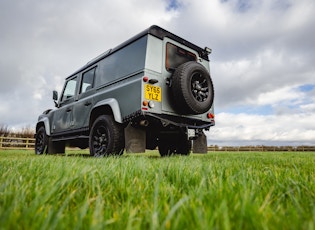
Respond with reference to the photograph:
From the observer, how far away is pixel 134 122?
4.02 m

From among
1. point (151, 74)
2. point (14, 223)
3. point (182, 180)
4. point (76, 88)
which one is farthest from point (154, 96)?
point (14, 223)

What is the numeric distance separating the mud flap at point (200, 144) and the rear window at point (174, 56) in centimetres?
156

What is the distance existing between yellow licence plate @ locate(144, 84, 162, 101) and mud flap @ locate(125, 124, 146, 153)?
61 centimetres

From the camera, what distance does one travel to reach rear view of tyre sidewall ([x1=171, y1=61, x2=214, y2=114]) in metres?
3.88

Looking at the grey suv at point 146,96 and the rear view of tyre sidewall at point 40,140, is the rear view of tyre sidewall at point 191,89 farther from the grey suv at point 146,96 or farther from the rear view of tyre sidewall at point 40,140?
the rear view of tyre sidewall at point 40,140

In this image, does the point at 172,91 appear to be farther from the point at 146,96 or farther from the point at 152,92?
the point at 146,96

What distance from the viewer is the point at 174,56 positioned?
4.57m

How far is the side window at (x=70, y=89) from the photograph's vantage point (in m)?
6.20

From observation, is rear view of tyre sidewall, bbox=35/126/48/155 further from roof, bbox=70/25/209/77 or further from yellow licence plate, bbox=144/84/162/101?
yellow licence plate, bbox=144/84/162/101

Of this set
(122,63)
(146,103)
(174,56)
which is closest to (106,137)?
(146,103)

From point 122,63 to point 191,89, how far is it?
1.48m

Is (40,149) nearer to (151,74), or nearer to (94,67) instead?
(94,67)

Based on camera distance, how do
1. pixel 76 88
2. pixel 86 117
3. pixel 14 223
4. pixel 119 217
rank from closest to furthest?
pixel 14 223, pixel 119 217, pixel 86 117, pixel 76 88

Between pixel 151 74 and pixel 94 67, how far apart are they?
78.6 inches
